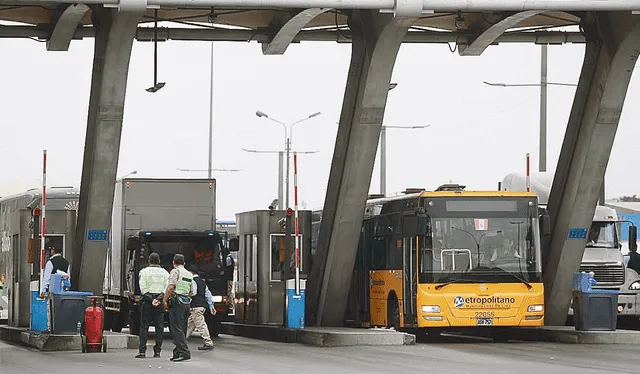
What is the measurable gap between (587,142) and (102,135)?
367 inches

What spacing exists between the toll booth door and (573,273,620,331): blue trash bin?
3.01 metres

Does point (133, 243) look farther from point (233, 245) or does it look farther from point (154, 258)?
point (154, 258)

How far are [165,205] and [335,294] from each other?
4242mm

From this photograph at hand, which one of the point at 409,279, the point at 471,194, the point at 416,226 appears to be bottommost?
the point at 409,279

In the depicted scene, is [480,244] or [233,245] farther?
[233,245]

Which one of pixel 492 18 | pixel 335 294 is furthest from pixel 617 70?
pixel 335 294

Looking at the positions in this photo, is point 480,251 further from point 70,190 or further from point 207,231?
point 70,190

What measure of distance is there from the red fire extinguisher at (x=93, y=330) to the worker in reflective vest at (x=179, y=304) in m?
1.68

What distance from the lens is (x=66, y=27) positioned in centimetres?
2917

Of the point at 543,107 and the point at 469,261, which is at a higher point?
the point at 543,107

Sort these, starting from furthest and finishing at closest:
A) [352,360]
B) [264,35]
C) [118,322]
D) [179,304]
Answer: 1. [118,322]
2. [264,35]
3. [179,304]
4. [352,360]

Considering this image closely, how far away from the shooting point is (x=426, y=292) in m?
27.2

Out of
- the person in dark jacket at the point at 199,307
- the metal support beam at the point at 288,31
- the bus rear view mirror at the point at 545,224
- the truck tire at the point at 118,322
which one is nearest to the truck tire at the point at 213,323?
the truck tire at the point at 118,322

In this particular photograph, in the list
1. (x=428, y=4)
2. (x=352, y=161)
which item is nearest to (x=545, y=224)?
(x=352, y=161)
